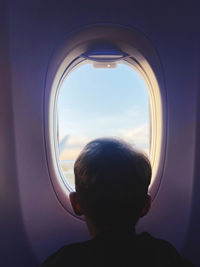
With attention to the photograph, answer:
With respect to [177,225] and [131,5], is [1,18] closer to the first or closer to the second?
[131,5]

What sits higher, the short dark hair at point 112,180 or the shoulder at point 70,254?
the short dark hair at point 112,180

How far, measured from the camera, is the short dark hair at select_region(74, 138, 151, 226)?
0.56 m

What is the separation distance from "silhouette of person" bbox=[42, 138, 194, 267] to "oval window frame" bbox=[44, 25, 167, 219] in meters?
0.59

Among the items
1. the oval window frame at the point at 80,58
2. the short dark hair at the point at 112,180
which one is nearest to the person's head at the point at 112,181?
the short dark hair at the point at 112,180

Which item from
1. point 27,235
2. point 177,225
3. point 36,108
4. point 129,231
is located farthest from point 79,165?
point 177,225

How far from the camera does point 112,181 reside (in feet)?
1.84

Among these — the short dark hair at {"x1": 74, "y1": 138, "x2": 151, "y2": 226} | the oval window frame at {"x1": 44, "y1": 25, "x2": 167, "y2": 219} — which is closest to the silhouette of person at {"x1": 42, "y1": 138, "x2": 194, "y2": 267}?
the short dark hair at {"x1": 74, "y1": 138, "x2": 151, "y2": 226}

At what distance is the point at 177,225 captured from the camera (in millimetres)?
1222

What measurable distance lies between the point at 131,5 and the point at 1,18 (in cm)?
58

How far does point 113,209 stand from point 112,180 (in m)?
0.07

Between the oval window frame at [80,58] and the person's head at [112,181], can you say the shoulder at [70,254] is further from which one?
the oval window frame at [80,58]

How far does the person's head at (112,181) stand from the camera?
22.2 inches

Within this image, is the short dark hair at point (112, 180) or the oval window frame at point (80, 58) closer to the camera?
the short dark hair at point (112, 180)

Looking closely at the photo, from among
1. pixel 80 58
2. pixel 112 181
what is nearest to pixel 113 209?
pixel 112 181
